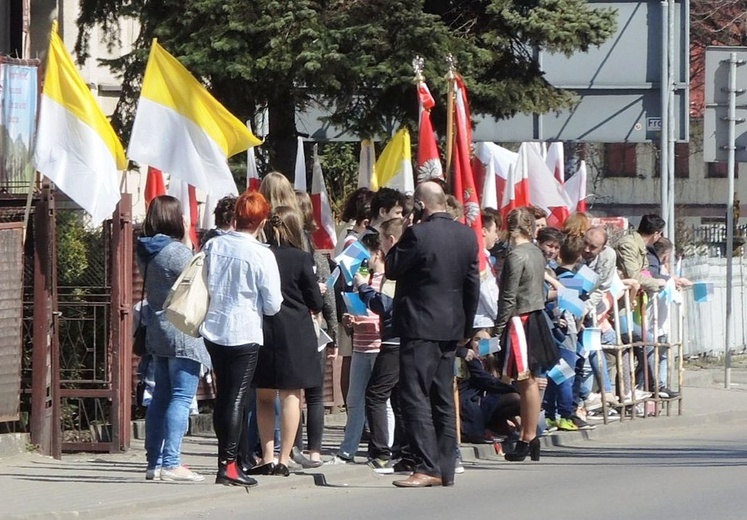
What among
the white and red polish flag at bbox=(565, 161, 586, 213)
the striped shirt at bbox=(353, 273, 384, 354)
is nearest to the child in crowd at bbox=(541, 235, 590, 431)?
the striped shirt at bbox=(353, 273, 384, 354)

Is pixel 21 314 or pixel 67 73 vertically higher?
pixel 67 73

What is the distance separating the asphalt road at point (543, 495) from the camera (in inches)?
345

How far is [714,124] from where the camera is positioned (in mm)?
17594

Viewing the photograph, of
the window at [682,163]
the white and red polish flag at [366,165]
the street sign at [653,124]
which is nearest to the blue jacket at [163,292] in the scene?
the white and red polish flag at [366,165]

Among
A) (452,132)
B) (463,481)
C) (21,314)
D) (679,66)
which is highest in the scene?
(679,66)

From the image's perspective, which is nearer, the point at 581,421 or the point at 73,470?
the point at 73,470

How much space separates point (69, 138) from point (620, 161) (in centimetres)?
4989

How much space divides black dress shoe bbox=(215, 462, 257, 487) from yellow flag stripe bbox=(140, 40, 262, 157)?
115 inches

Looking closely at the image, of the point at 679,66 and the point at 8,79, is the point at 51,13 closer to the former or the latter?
the point at 8,79

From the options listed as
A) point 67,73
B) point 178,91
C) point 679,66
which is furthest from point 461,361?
point 679,66

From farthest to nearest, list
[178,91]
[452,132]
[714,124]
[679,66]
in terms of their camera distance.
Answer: [679,66] → [714,124] → [452,132] → [178,91]

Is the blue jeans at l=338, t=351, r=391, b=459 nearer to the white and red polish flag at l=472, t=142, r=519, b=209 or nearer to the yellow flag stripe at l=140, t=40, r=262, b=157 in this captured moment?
the yellow flag stripe at l=140, t=40, r=262, b=157

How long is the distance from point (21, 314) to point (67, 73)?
5.69 ft

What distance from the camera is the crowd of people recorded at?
948 centimetres
